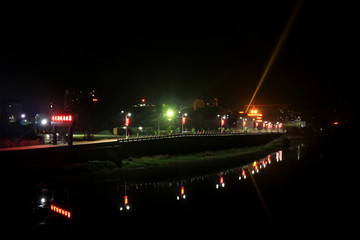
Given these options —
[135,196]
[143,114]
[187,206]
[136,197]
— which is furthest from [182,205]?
[143,114]

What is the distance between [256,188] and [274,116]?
186m

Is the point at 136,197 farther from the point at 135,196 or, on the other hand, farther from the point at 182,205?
the point at 182,205

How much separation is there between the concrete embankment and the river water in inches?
281

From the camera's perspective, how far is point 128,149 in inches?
1790

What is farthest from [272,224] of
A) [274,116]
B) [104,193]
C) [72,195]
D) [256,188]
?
[274,116]

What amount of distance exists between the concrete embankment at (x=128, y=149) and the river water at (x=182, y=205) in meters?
7.15

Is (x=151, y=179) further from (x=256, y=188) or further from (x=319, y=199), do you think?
(x=319, y=199)

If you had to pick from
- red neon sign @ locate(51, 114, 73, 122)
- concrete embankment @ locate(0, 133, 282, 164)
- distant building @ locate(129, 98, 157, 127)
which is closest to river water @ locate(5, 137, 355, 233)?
concrete embankment @ locate(0, 133, 282, 164)

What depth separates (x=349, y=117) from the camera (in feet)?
352

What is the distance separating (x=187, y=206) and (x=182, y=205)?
39cm

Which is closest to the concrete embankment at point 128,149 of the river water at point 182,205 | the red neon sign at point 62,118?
the red neon sign at point 62,118

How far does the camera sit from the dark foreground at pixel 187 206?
13.4 m

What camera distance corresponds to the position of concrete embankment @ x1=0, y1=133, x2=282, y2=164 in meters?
31.0

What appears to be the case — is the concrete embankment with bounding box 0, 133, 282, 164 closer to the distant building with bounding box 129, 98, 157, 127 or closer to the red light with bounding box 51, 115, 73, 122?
the red light with bounding box 51, 115, 73, 122
